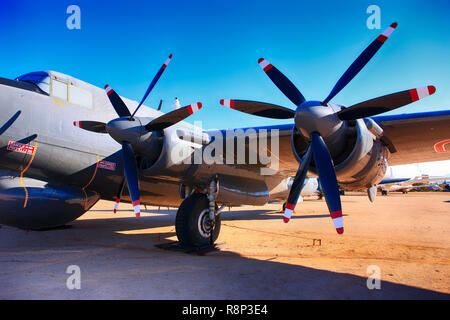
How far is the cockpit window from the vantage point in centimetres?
727

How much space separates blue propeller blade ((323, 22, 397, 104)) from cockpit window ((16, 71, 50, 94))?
730cm

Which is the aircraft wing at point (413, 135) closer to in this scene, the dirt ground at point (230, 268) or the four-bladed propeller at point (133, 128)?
the four-bladed propeller at point (133, 128)

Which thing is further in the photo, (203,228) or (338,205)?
(203,228)

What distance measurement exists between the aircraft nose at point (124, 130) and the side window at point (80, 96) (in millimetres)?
1948

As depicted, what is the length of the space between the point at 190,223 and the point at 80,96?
506 centimetres

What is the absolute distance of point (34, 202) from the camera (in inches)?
281

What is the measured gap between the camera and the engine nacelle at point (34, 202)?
6875 millimetres

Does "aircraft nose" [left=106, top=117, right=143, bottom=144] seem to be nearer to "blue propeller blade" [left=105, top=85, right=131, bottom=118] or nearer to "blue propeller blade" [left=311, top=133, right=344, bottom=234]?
"blue propeller blade" [left=105, top=85, right=131, bottom=118]

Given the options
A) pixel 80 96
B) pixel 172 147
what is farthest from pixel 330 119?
pixel 80 96

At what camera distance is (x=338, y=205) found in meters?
4.99

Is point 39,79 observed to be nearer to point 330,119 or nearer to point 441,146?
point 330,119
